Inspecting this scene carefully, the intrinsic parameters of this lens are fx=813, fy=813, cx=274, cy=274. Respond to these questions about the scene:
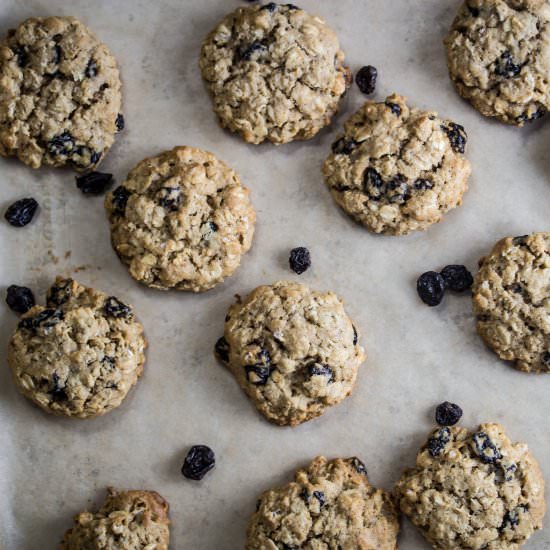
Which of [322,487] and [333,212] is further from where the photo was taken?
[333,212]

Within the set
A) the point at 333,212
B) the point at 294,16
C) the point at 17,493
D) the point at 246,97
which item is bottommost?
the point at 17,493

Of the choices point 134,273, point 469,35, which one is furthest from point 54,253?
point 469,35

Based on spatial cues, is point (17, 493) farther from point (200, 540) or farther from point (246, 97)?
point (246, 97)

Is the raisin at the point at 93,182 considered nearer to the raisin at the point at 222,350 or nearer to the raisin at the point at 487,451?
the raisin at the point at 222,350

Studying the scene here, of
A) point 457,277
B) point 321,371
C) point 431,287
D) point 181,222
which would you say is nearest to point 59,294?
point 181,222

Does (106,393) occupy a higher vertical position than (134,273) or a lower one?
lower

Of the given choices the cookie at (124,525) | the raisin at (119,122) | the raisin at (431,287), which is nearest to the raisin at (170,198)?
the raisin at (119,122)

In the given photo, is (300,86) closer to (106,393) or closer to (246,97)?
(246,97)

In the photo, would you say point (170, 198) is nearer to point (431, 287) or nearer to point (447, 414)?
point (431, 287)
